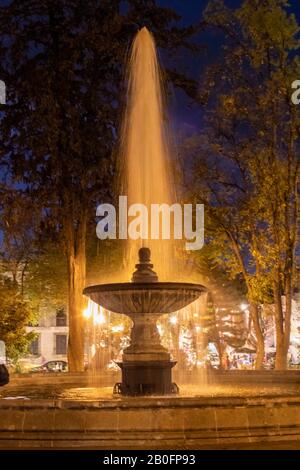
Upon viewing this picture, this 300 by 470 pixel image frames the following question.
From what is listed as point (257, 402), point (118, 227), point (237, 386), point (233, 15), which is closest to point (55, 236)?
point (118, 227)

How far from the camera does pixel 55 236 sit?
86.5 ft

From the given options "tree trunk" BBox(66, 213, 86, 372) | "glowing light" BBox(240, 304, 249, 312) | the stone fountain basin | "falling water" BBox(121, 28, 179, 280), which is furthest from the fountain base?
"glowing light" BBox(240, 304, 249, 312)

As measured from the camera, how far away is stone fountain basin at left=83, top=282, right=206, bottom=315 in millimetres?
12758

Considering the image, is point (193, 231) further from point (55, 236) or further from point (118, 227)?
point (55, 236)

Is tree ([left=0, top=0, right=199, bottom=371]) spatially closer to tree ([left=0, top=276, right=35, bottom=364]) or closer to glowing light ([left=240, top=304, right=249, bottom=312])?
tree ([left=0, top=276, right=35, bottom=364])

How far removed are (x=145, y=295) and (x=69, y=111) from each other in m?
12.5

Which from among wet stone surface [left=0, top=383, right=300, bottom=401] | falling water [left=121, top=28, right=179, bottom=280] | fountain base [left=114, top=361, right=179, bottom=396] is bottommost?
wet stone surface [left=0, top=383, right=300, bottom=401]

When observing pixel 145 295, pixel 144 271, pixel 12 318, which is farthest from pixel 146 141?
pixel 12 318

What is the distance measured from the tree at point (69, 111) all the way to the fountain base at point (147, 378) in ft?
37.1

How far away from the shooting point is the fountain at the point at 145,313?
12.8 metres

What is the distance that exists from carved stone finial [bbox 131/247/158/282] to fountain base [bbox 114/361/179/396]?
1.52m

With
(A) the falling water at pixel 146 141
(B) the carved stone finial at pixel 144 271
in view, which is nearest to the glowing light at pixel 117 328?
(A) the falling water at pixel 146 141
